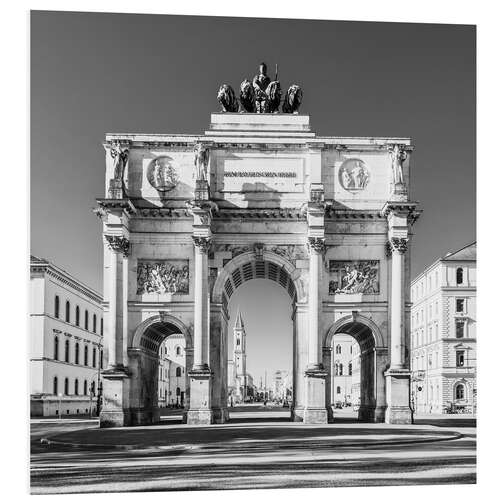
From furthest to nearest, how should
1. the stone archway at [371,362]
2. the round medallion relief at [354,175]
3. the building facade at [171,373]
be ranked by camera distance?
the building facade at [171,373], the round medallion relief at [354,175], the stone archway at [371,362]

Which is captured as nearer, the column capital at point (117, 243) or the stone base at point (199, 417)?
the stone base at point (199, 417)

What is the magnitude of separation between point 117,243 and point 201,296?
407 cm

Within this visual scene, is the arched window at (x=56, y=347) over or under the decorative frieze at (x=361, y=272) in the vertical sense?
under

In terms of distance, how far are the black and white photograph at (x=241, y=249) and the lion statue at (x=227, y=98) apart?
6 centimetres

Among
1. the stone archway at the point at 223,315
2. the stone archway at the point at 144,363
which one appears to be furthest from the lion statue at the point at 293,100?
the stone archway at the point at 144,363

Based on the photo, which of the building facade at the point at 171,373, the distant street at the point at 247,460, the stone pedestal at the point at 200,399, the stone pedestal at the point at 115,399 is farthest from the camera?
the building facade at the point at 171,373

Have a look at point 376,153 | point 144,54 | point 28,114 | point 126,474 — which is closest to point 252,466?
point 126,474

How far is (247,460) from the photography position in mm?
20594

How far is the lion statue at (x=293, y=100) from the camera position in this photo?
3725 centimetres

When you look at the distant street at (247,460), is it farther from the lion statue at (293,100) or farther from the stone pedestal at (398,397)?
the lion statue at (293,100)

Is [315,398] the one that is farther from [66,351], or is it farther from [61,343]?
[66,351]

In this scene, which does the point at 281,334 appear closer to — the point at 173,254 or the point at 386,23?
the point at 173,254

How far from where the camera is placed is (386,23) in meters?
21.9

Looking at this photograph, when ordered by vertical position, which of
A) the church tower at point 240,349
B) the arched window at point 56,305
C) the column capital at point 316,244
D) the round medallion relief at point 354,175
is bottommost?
the church tower at point 240,349
